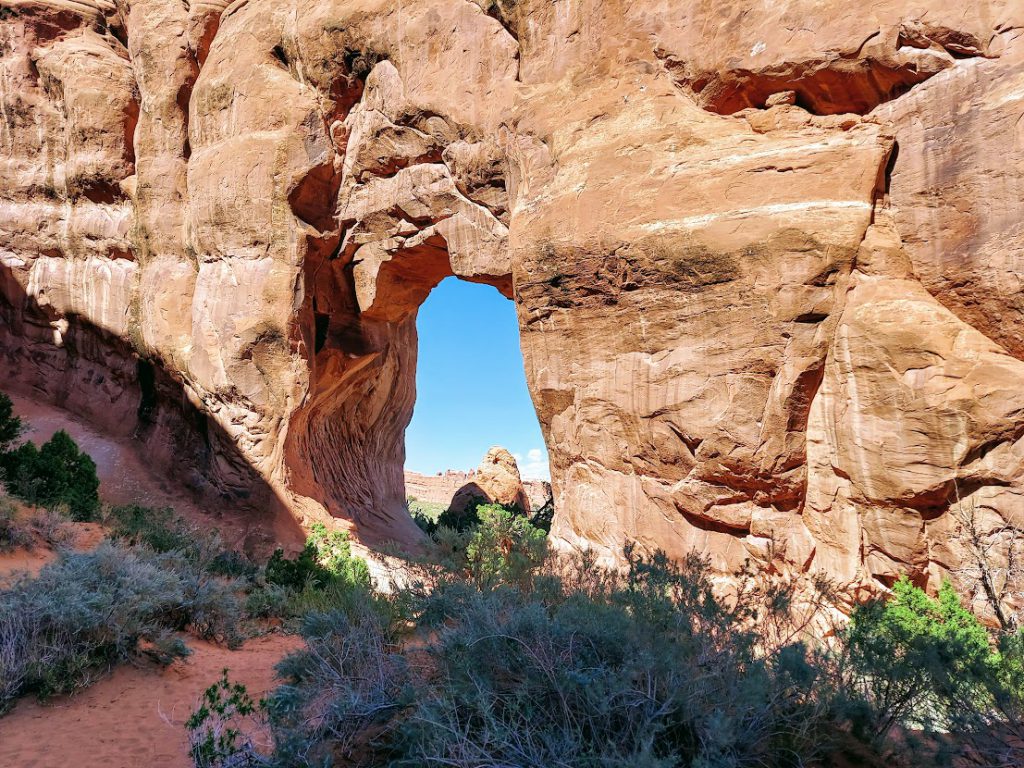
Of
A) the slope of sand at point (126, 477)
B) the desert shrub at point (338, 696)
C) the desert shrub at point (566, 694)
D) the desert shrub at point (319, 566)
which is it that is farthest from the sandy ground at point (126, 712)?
the slope of sand at point (126, 477)

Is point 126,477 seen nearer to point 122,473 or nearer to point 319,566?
point 122,473

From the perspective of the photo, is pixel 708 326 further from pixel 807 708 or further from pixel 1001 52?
pixel 807 708

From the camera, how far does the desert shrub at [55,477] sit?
440 inches

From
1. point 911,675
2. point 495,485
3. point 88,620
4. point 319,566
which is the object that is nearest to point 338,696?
point 88,620

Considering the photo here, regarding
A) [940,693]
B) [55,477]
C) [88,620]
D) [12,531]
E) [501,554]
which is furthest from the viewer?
[55,477]

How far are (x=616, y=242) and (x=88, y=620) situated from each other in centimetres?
724

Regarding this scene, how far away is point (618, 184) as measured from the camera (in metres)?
8.52

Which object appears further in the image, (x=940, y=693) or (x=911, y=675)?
(x=911, y=675)

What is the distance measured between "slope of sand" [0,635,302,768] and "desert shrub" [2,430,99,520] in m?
6.31

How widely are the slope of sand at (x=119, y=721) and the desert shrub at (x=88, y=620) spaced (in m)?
0.18

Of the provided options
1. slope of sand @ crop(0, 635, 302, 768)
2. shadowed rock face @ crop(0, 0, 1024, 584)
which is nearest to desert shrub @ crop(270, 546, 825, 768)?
slope of sand @ crop(0, 635, 302, 768)

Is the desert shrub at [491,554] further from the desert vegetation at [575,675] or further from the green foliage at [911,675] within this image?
the green foliage at [911,675]

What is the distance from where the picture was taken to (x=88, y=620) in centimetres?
607

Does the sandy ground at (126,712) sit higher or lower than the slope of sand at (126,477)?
lower
